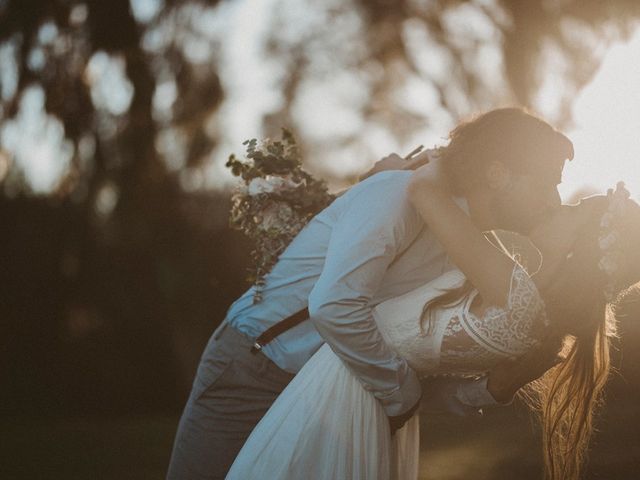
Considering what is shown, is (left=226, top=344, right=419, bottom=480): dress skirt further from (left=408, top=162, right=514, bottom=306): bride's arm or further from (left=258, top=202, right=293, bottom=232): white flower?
(left=258, top=202, right=293, bottom=232): white flower

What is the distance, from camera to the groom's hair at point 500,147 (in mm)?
3090

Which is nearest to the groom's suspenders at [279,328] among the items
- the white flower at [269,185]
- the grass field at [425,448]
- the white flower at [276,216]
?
the white flower at [276,216]

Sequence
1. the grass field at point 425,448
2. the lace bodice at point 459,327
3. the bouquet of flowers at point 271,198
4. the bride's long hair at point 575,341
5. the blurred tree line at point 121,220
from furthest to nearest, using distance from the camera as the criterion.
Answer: the blurred tree line at point 121,220 → the grass field at point 425,448 → the bouquet of flowers at point 271,198 → the bride's long hair at point 575,341 → the lace bodice at point 459,327

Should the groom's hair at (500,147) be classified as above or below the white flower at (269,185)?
below

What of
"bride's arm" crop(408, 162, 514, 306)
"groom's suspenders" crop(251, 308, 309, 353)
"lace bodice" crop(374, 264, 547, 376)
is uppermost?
"bride's arm" crop(408, 162, 514, 306)

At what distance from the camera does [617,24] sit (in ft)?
50.5

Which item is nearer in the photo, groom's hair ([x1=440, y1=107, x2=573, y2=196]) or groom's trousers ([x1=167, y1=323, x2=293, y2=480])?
groom's hair ([x1=440, y1=107, x2=573, y2=196])

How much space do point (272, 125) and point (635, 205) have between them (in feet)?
48.2

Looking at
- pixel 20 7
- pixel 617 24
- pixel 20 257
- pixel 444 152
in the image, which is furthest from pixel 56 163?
pixel 444 152

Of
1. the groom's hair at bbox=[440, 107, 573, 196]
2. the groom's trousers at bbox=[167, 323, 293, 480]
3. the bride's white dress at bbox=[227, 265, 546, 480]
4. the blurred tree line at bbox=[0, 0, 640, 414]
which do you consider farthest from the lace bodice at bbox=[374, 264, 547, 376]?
the blurred tree line at bbox=[0, 0, 640, 414]

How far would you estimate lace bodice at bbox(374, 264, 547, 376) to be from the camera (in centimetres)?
291

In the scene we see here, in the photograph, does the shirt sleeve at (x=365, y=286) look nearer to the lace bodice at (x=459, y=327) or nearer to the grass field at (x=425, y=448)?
the lace bodice at (x=459, y=327)

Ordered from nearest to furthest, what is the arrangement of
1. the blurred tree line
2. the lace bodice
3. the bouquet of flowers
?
the lace bodice → the bouquet of flowers → the blurred tree line

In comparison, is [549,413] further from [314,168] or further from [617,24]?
[314,168]
